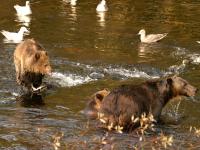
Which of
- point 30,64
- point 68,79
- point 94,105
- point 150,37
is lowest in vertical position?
point 150,37

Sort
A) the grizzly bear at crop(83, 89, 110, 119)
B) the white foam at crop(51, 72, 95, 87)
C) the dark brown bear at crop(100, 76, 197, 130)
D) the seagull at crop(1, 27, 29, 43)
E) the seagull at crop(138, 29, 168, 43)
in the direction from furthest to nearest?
the seagull at crop(138, 29, 168, 43) → the seagull at crop(1, 27, 29, 43) → the white foam at crop(51, 72, 95, 87) → the grizzly bear at crop(83, 89, 110, 119) → the dark brown bear at crop(100, 76, 197, 130)

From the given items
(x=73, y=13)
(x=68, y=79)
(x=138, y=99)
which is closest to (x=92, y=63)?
(x=68, y=79)

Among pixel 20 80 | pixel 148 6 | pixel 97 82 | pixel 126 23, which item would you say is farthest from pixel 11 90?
pixel 148 6

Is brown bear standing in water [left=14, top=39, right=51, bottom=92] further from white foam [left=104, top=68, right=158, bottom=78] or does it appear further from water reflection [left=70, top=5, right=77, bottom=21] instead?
water reflection [left=70, top=5, right=77, bottom=21]

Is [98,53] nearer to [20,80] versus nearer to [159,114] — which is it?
[20,80]

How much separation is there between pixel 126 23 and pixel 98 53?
15.3 ft

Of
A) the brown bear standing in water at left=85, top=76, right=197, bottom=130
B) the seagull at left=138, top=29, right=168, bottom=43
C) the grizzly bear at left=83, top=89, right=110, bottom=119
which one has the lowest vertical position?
the seagull at left=138, top=29, right=168, bottom=43

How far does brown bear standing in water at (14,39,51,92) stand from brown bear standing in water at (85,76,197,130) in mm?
2390

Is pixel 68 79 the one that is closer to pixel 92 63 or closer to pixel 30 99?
pixel 30 99

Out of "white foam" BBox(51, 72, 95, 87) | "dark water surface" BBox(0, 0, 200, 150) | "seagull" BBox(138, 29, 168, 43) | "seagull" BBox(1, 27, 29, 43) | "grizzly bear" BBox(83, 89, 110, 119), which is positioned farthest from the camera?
"seagull" BBox(138, 29, 168, 43)

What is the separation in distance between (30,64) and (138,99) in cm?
309

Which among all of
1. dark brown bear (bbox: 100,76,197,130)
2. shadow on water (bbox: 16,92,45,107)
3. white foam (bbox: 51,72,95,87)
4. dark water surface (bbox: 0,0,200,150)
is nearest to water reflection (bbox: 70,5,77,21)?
dark water surface (bbox: 0,0,200,150)

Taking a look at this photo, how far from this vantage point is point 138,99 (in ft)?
31.3

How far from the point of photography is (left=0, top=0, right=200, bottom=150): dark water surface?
9068mm
